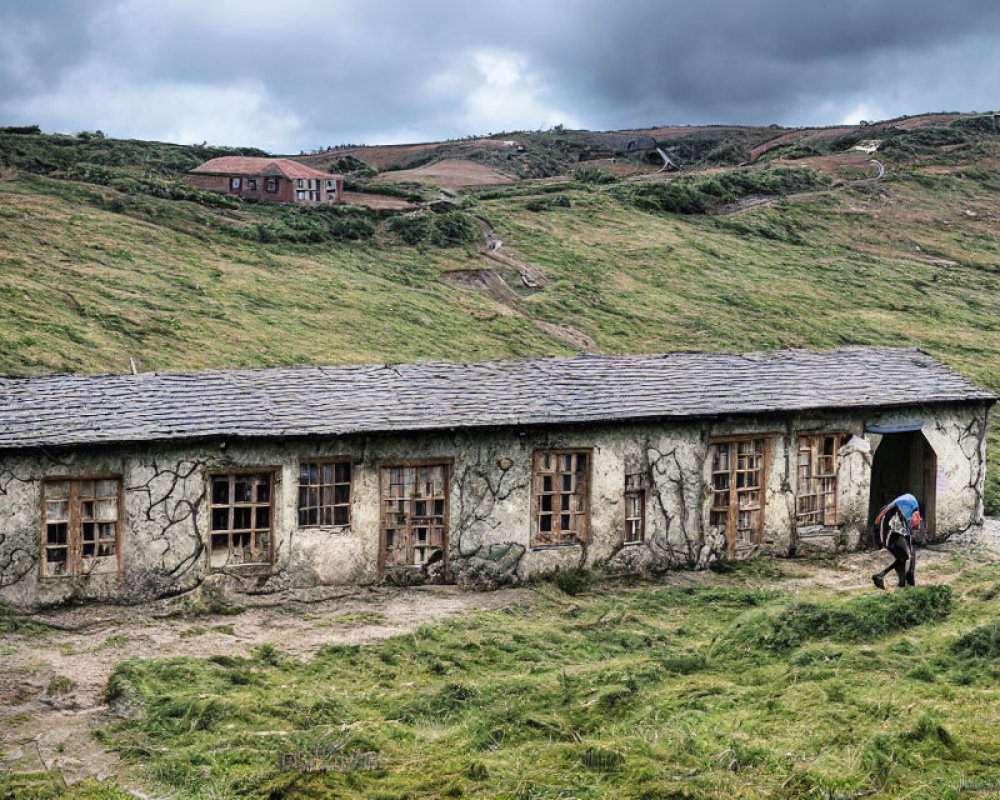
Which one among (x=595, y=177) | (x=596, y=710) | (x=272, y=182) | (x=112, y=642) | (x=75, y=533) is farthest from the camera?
(x=595, y=177)

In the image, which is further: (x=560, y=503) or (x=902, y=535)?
(x=560, y=503)

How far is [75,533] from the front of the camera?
51.0 feet

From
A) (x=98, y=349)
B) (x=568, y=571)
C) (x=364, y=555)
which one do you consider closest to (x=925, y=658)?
(x=568, y=571)

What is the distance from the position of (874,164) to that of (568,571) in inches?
2311

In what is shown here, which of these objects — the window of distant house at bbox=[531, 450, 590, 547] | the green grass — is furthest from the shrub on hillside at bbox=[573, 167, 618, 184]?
the green grass

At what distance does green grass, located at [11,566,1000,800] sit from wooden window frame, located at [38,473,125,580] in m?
3.27

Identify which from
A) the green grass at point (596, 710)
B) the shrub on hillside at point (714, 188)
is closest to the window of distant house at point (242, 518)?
the green grass at point (596, 710)

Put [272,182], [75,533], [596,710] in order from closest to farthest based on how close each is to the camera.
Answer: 1. [596,710]
2. [75,533]
3. [272,182]

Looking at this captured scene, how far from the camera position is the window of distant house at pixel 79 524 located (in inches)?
609

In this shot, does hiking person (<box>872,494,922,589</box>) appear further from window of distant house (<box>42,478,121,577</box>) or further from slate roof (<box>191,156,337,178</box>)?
slate roof (<box>191,156,337,178</box>)

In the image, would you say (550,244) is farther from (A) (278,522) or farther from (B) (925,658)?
(B) (925,658)

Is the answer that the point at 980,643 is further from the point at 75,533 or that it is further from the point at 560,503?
the point at 75,533

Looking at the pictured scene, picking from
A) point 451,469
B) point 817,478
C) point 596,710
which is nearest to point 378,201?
point 817,478

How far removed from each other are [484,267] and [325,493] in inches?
1120
